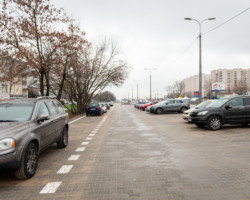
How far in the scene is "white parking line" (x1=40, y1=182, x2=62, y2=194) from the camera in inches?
154

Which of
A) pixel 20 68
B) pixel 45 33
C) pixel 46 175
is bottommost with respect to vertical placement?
pixel 46 175

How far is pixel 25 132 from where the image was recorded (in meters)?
4.58

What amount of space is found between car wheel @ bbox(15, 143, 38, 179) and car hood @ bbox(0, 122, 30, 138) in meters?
0.39

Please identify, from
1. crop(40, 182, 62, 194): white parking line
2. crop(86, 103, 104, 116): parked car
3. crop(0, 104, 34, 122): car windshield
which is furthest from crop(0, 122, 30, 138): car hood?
crop(86, 103, 104, 116): parked car

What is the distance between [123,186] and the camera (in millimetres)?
4086

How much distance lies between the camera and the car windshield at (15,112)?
5.21 meters

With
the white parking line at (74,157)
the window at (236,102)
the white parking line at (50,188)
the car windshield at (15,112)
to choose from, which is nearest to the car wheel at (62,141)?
the white parking line at (74,157)

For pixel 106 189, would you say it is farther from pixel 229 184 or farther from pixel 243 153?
pixel 243 153

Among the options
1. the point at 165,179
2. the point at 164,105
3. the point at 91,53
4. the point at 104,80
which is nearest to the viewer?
the point at 165,179

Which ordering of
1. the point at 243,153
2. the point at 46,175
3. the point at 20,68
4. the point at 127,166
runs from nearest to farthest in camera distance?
1. the point at 46,175
2. the point at 127,166
3. the point at 243,153
4. the point at 20,68

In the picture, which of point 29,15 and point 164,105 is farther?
point 164,105

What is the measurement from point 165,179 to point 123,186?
86 centimetres

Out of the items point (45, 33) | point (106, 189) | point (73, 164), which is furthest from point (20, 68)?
point (106, 189)

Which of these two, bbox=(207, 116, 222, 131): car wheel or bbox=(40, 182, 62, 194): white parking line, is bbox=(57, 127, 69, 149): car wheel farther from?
bbox=(207, 116, 222, 131): car wheel
